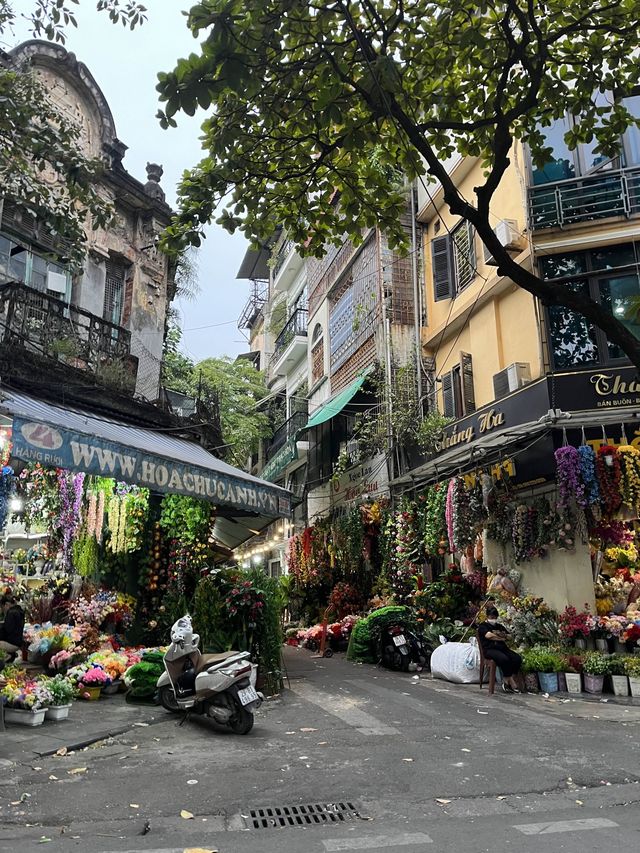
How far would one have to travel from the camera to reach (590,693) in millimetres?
10602

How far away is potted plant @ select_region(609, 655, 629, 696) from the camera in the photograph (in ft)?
33.8

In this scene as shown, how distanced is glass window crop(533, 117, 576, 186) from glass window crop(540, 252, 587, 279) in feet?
5.34

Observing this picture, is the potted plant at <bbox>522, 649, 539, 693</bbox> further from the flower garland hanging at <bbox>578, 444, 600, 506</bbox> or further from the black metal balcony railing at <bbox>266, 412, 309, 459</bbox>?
the black metal balcony railing at <bbox>266, 412, 309, 459</bbox>

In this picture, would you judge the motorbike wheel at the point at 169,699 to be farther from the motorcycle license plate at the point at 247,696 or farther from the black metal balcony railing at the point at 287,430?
the black metal balcony railing at the point at 287,430

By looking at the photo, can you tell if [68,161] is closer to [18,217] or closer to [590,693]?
[18,217]

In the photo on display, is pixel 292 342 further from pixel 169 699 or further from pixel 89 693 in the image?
pixel 169 699

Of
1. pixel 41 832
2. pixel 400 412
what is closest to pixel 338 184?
pixel 41 832

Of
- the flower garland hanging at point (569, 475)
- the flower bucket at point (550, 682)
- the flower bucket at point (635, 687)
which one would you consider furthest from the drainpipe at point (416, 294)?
the flower bucket at point (635, 687)

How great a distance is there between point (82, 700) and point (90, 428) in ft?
13.2

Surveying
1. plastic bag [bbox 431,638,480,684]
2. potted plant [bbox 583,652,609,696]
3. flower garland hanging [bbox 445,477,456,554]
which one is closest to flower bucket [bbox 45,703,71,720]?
plastic bag [bbox 431,638,480,684]

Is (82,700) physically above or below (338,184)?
below

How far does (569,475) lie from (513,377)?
9.73ft

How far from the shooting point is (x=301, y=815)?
4.94m

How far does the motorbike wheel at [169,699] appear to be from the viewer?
884 centimetres
